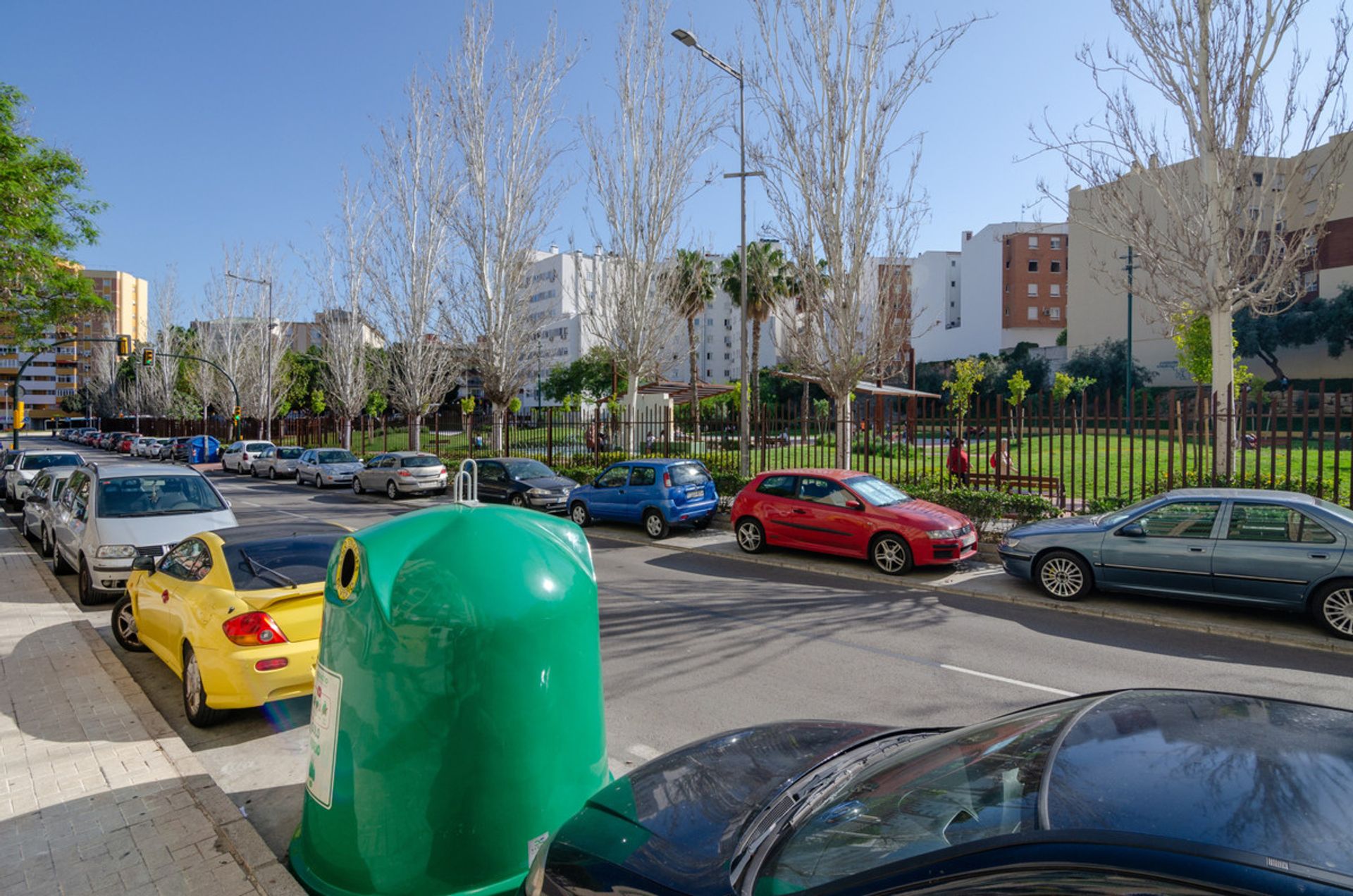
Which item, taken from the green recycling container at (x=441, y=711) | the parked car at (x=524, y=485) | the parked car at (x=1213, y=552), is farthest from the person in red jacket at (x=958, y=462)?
the green recycling container at (x=441, y=711)

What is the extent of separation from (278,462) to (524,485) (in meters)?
19.3

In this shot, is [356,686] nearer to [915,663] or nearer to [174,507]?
[915,663]

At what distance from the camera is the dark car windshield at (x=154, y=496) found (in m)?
9.74

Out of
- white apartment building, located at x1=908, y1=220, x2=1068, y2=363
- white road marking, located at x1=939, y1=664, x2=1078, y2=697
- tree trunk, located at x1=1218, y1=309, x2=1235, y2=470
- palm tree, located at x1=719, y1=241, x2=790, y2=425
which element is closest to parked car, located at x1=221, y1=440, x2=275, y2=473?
palm tree, located at x1=719, y1=241, x2=790, y2=425

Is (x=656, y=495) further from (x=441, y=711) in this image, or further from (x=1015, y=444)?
(x=1015, y=444)

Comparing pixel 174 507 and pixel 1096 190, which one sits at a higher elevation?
pixel 1096 190

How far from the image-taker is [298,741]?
5551mm

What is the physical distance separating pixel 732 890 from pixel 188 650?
5.50m

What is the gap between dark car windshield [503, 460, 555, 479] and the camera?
19.0 m

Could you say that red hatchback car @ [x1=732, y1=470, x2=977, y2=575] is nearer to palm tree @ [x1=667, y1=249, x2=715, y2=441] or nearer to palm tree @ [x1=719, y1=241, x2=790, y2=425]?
palm tree @ [x1=667, y1=249, x2=715, y2=441]

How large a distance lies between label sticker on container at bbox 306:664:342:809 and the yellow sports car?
5.38 ft

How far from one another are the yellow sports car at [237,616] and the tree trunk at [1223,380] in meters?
12.5

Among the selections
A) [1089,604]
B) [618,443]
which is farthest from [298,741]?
[618,443]

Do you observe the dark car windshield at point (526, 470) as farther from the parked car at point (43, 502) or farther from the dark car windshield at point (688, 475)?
the parked car at point (43, 502)
